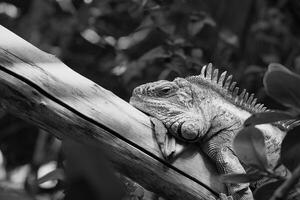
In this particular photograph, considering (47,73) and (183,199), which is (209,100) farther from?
(47,73)

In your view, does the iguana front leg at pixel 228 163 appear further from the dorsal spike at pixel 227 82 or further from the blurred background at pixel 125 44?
the blurred background at pixel 125 44

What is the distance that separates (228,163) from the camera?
110 inches

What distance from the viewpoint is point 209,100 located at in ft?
10.2

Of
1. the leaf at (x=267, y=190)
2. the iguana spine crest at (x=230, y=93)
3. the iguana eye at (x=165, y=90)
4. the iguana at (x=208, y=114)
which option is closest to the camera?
the leaf at (x=267, y=190)

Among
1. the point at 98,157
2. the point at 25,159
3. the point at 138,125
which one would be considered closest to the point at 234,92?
the point at 138,125

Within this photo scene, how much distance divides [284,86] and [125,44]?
2977mm

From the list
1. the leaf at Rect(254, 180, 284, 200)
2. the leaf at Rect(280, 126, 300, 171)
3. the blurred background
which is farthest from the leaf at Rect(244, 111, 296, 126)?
the blurred background

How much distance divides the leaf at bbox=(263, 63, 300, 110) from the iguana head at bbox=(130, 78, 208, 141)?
1.21 metres

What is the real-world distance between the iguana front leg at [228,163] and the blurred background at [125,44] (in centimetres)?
84

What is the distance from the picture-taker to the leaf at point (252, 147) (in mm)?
1698

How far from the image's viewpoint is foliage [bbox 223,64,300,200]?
5.28 feet

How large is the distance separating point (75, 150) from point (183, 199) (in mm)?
1641

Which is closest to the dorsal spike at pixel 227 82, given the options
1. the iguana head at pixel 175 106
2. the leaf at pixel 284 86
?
the iguana head at pixel 175 106

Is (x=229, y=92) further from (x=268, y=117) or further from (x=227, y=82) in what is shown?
(x=268, y=117)
